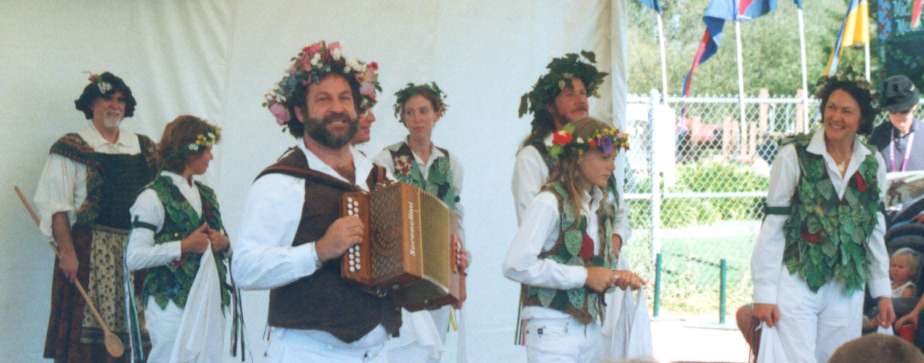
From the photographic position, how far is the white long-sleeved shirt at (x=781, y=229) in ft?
19.8

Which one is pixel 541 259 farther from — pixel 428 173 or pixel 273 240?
pixel 428 173

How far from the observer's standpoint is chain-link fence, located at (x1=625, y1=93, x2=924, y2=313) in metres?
13.4

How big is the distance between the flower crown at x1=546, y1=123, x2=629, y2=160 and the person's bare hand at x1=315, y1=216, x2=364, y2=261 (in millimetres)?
1558

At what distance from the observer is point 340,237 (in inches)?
158

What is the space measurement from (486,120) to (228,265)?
2.12m

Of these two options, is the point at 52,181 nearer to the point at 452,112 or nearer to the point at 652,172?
the point at 452,112

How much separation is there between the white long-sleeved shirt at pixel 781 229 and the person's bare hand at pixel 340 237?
8.90ft

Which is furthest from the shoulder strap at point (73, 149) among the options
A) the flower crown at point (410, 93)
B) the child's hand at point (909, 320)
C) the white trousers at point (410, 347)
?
the child's hand at point (909, 320)

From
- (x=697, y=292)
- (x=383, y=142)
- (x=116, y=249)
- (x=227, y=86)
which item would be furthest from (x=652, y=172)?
(x=116, y=249)

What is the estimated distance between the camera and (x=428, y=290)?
170 inches

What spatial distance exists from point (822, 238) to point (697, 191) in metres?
12.4

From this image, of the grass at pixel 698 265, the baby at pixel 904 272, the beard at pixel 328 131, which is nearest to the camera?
the beard at pixel 328 131

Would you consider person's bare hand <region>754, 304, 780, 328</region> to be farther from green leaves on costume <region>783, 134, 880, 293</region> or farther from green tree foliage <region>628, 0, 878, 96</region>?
green tree foliage <region>628, 0, 878, 96</region>

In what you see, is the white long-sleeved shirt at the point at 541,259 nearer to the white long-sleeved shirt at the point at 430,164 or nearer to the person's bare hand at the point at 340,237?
the person's bare hand at the point at 340,237
